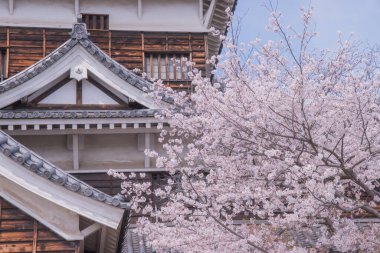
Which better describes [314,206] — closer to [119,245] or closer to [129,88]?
[119,245]

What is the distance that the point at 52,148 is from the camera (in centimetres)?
1171

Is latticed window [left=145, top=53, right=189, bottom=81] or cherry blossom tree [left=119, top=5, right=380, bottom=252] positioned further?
latticed window [left=145, top=53, right=189, bottom=81]

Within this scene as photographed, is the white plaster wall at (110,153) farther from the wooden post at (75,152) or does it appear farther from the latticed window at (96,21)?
the latticed window at (96,21)

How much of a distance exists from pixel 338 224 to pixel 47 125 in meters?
5.89

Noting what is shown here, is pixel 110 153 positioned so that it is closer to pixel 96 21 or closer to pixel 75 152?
pixel 75 152

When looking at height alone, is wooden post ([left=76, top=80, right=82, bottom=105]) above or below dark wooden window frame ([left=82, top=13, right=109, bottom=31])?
below

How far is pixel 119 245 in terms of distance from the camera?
7027mm

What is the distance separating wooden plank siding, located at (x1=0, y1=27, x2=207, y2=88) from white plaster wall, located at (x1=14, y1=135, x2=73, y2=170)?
317 centimetres

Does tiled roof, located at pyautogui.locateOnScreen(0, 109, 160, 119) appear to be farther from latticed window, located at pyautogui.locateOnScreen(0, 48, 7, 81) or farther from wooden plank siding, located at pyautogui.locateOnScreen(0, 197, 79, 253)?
wooden plank siding, located at pyautogui.locateOnScreen(0, 197, 79, 253)

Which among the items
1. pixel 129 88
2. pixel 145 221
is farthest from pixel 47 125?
pixel 145 221

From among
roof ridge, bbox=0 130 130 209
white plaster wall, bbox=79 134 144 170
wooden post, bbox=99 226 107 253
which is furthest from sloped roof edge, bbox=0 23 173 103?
roof ridge, bbox=0 130 130 209

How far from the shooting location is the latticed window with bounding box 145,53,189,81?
14.8 meters

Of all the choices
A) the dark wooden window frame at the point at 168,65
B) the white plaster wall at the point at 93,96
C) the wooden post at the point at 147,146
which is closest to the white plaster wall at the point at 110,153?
the wooden post at the point at 147,146

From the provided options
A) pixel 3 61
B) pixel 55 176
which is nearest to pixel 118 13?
pixel 3 61
